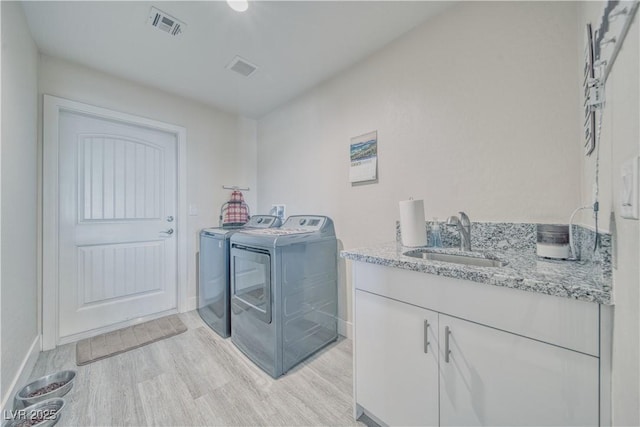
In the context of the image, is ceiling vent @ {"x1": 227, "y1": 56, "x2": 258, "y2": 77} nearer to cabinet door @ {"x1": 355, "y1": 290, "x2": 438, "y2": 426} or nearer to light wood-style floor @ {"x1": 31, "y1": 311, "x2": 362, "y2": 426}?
cabinet door @ {"x1": 355, "y1": 290, "x2": 438, "y2": 426}

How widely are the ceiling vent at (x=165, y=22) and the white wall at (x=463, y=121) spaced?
1.20 m

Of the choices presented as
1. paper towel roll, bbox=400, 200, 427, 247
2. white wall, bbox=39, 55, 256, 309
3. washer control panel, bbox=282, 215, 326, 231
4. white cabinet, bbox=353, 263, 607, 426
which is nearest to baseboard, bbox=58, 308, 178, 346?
white wall, bbox=39, 55, 256, 309

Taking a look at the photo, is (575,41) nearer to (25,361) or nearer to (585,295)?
(585,295)

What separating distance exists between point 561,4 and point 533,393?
1697mm

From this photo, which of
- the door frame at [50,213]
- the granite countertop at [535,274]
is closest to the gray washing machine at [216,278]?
the door frame at [50,213]

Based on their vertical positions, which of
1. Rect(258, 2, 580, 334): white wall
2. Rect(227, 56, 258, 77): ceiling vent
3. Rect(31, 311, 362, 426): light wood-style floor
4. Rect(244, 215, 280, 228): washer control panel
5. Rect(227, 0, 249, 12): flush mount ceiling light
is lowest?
Rect(31, 311, 362, 426): light wood-style floor

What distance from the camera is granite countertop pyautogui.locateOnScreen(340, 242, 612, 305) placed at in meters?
0.64

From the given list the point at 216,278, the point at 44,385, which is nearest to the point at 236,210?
the point at 216,278

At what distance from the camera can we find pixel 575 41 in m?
1.13

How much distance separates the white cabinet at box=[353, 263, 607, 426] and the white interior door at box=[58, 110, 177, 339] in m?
2.27

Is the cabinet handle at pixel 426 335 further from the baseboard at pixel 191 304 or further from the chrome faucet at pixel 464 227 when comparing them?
the baseboard at pixel 191 304

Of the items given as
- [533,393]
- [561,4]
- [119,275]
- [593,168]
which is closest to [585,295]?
[533,393]

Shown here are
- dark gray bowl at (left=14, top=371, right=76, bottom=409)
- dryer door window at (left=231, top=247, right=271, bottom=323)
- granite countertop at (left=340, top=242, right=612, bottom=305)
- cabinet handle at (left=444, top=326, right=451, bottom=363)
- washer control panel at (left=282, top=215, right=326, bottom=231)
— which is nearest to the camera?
granite countertop at (left=340, top=242, right=612, bottom=305)

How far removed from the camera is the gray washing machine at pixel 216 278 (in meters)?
2.08
